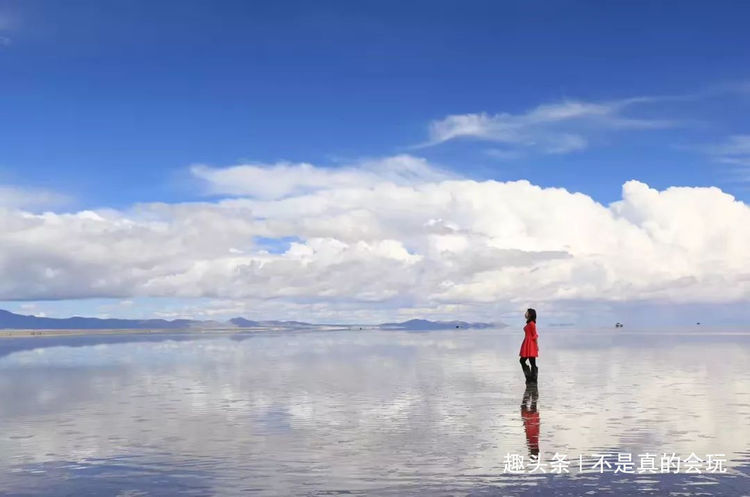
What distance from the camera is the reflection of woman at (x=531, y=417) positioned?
17277mm

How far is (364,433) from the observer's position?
19203 mm

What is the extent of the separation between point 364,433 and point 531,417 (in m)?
5.36

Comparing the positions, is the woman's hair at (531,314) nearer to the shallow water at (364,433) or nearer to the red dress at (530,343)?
the red dress at (530,343)

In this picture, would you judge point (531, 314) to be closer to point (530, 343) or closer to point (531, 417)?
point (530, 343)

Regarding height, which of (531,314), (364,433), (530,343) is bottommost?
(364,433)

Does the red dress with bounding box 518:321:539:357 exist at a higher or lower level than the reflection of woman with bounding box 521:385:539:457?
higher

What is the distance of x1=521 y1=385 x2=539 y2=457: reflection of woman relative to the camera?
17277mm

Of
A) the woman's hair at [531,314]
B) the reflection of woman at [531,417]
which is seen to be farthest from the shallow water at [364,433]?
the woman's hair at [531,314]

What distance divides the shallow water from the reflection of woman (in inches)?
3.1

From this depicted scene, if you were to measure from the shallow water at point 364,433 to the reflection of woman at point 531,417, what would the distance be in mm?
78

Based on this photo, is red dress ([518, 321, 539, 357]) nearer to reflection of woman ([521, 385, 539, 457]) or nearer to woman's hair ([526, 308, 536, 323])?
woman's hair ([526, 308, 536, 323])

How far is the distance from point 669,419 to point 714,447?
431cm

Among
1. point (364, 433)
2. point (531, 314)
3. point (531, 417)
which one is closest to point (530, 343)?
point (531, 314)

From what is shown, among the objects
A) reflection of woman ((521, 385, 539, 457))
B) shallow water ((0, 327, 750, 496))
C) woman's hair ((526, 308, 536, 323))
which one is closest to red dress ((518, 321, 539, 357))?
woman's hair ((526, 308, 536, 323))
